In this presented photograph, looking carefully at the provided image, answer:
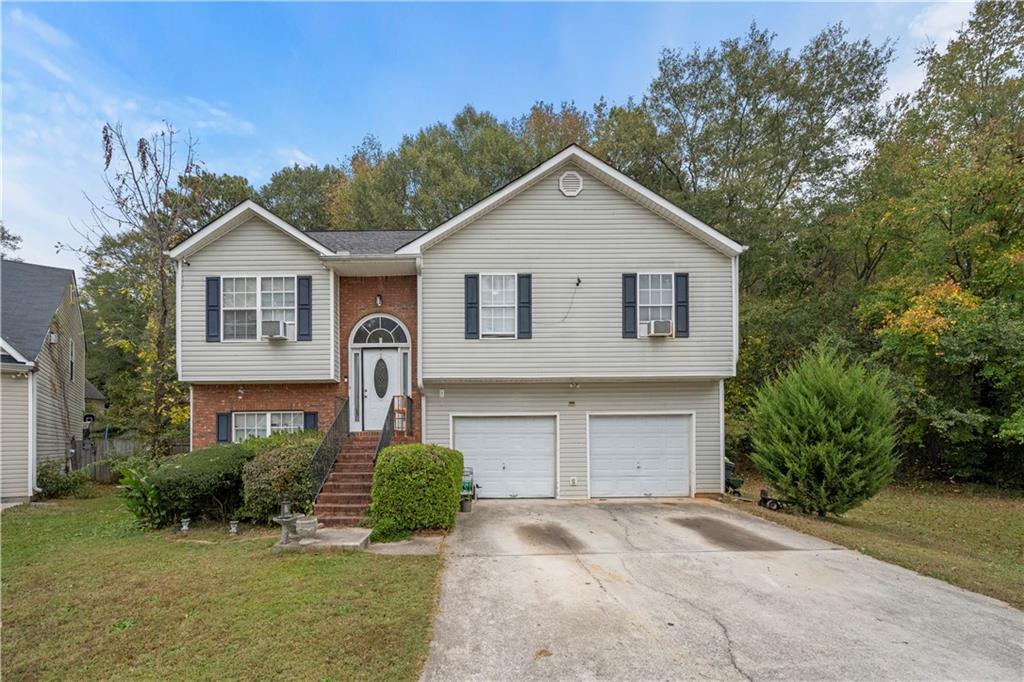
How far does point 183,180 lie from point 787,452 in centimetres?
1730

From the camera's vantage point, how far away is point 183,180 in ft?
48.5

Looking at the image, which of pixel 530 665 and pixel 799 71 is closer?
pixel 530 665

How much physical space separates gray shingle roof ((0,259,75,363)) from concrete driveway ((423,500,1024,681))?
1371cm

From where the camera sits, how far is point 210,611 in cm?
532

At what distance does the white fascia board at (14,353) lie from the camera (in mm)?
12836

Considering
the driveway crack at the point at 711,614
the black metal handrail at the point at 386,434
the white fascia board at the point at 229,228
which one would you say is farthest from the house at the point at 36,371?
the driveway crack at the point at 711,614

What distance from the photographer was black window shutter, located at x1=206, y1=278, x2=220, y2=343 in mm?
11586

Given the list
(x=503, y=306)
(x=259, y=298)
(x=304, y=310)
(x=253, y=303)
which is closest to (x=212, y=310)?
(x=253, y=303)

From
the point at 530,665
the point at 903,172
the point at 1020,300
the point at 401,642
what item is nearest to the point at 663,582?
the point at 530,665

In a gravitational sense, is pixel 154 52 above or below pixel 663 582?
above

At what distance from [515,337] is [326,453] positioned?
4731mm

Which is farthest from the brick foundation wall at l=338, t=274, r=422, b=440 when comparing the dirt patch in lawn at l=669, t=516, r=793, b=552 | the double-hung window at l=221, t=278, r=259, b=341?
the dirt patch in lawn at l=669, t=516, r=793, b=552

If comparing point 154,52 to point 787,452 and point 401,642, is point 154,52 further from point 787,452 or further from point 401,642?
point 787,452

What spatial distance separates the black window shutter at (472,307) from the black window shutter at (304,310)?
12.0 feet
